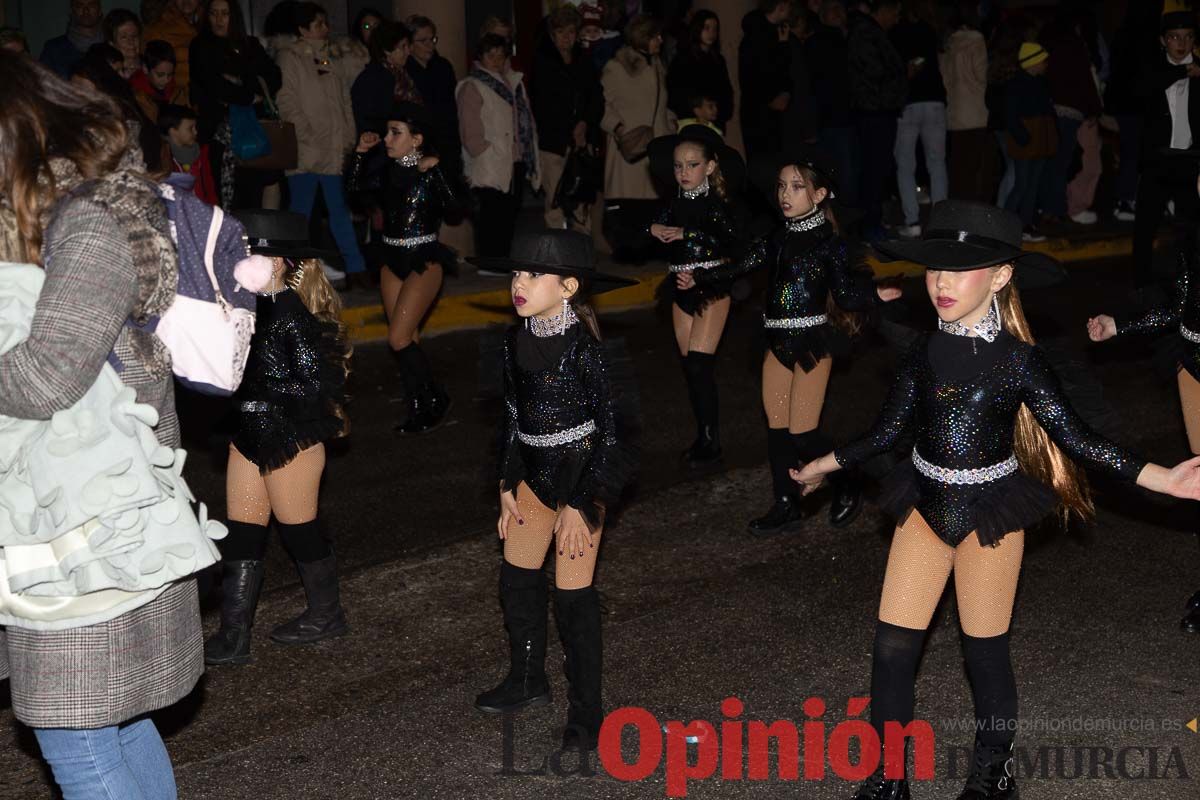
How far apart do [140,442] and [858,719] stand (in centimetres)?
295

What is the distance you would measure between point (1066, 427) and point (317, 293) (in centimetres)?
304

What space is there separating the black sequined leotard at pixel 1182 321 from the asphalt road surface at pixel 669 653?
0.93 ft

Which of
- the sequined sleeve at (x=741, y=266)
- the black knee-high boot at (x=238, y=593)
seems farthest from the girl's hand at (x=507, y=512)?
the sequined sleeve at (x=741, y=266)

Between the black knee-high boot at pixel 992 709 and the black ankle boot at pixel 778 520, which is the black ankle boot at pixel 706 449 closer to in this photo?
the black ankle boot at pixel 778 520

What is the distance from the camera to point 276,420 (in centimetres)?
575

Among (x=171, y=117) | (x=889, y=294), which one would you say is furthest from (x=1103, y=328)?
(x=171, y=117)

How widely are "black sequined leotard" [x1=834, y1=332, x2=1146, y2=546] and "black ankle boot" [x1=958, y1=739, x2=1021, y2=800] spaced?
0.69 meters

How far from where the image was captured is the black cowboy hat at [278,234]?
18.5 ft

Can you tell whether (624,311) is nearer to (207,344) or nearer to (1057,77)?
(1057,77)

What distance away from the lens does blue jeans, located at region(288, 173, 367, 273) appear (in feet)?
39.9

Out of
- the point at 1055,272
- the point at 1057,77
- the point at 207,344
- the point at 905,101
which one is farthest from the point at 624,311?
the point at 207,344

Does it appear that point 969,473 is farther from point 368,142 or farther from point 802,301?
point 368,142

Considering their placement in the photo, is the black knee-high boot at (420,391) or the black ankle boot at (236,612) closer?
the black ankle boot at (236,612)

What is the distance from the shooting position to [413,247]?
909cm
